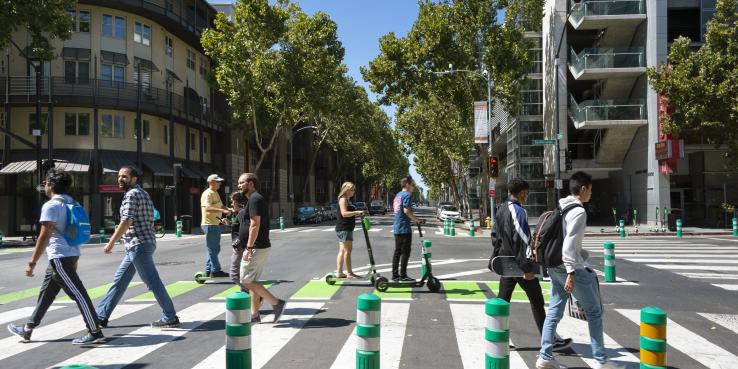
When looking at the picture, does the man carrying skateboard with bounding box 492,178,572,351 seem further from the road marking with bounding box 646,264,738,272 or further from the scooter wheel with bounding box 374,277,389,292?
the road marking with bounding box 646,264,738,272

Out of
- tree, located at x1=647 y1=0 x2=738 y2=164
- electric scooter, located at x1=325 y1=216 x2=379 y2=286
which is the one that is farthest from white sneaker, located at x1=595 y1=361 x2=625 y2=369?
tree, located at x1=647 y1=0 x2=738 y2=164

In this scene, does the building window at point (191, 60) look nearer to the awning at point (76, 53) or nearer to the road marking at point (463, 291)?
the awning at point (76, 53)

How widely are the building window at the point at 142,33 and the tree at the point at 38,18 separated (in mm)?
8596

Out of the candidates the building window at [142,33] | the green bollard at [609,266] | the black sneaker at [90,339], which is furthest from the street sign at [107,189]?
the green bollard at [609,266]

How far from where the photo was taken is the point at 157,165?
105ft

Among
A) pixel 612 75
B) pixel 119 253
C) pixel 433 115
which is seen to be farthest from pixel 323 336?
pixel 433 115

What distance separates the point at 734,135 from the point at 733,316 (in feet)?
69.1

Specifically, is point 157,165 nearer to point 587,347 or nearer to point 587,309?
point 587,347

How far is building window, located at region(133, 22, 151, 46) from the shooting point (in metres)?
31.9

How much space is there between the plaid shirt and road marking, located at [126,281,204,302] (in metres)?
2.46

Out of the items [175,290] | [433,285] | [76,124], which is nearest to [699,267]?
[433,285]

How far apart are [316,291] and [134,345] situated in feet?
12.3

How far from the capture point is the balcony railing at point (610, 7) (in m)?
29.4

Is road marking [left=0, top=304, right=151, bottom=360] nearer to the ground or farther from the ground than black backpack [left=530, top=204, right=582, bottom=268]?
nearer to the ground
